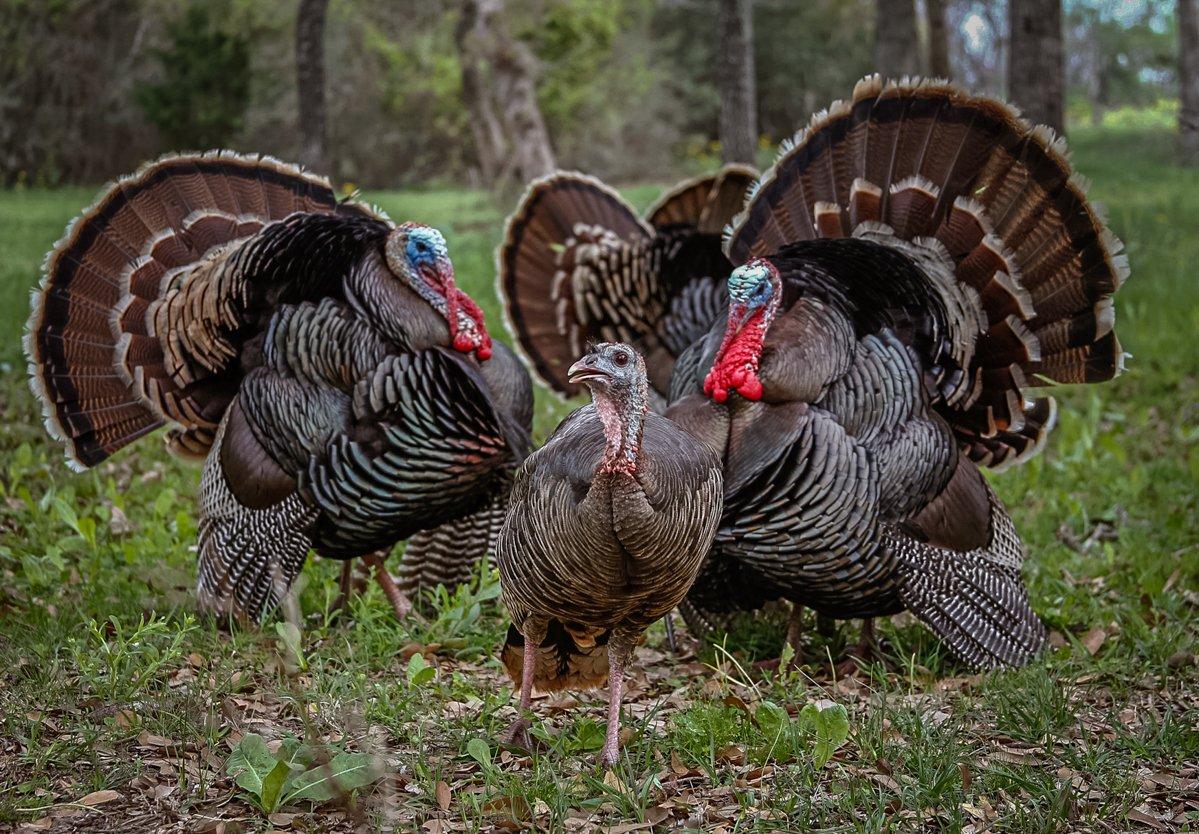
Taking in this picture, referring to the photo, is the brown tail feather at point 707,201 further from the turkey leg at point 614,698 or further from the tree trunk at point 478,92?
the tree trunk at point 478,92

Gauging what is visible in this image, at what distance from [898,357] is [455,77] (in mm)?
15250

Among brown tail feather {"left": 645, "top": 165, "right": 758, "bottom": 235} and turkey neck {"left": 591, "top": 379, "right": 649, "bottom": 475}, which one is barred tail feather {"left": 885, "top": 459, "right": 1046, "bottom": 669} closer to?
turkey neck {"left": 591, "top": 379, "right": 649, "bottom": 475}

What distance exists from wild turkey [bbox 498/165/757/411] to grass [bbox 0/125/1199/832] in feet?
5.60

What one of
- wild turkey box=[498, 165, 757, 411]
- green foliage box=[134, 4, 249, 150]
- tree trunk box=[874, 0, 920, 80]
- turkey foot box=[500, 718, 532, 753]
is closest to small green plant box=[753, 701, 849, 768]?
turkey foot box=[500, 718, 532, 753]

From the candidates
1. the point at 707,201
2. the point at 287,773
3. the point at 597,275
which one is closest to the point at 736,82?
the point at 707,201

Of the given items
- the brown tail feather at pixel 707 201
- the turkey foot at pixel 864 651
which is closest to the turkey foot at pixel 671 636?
the turkey foot at pixel 864 651

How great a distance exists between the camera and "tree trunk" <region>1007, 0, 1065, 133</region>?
8367 millimetres

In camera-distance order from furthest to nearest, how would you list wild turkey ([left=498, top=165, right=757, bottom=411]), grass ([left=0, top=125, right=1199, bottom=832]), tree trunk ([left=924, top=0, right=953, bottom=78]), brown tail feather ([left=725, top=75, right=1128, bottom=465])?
1. tree trunk ([left=924, top=0, right=953, bottom=78])
2. wild turkey ([left=498, top=165, right=757, bottom=411])
3. brown tail feather ([left=725, top=75, right=1128, bottom=465])
4. grass ([left=0, top=125, right=1199, bottom=832])

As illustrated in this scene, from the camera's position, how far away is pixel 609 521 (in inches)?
126

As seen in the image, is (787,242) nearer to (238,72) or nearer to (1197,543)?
(1197,543)

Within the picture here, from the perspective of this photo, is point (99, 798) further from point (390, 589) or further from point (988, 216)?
point (988, 216)

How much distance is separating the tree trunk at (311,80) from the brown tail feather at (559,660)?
6970 mm

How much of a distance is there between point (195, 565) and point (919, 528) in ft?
9.81

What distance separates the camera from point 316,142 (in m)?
10.1
